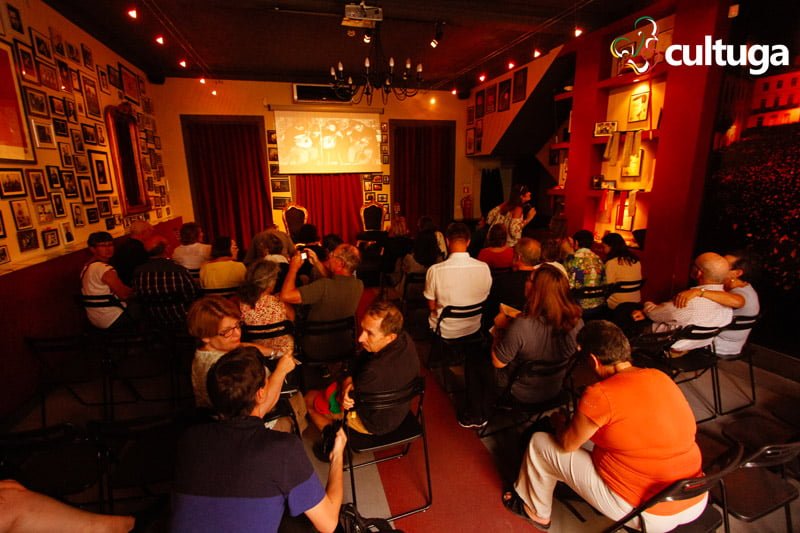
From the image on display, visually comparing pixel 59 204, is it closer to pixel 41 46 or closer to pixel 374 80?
pixel 41 46

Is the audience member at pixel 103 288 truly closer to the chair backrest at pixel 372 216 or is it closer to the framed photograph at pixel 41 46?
the framed photograph at pixel 41 46

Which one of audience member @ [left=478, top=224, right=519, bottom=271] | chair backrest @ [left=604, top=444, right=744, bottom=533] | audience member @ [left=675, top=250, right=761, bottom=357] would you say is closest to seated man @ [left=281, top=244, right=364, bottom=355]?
audience member @ [left=478, top=224, right=519, bottom=271]

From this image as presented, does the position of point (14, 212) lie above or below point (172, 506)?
above

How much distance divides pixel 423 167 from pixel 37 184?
20.6 feet

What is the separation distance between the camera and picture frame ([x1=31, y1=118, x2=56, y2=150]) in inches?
128

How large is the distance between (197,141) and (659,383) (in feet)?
25.2

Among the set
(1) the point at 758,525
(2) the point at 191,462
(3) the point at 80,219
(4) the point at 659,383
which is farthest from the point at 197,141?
(1) the point at 758,525

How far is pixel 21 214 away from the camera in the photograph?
10.00ft

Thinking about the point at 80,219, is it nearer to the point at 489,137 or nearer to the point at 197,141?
the point at 197,141

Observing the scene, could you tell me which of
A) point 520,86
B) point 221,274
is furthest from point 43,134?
point 520,86

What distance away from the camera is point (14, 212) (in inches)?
117

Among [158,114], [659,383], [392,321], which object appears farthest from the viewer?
[158,114]

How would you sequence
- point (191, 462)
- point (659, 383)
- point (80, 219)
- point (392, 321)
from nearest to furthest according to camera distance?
point (191, 462) → point (659, 383) → point (392, 321) → point (80, 219)

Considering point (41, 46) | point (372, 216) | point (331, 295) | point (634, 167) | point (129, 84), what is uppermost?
point (129, 84)
